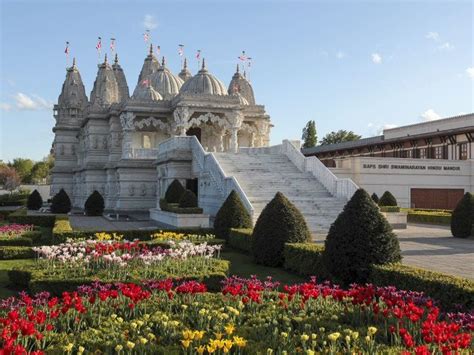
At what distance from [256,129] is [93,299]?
3948 centimetres

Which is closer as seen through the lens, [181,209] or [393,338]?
[393,338]

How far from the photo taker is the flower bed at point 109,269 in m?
11.6

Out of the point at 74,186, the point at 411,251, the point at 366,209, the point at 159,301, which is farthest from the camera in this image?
the point at 74,186

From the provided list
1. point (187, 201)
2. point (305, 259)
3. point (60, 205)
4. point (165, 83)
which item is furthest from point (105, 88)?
point (305, 259)

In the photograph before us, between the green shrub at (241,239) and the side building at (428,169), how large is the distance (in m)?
18.4

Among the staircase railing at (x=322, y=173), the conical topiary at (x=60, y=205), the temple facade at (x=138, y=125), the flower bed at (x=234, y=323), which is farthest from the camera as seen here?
the temple facade at (x=138, y=125)

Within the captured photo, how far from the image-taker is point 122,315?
27.3 ft

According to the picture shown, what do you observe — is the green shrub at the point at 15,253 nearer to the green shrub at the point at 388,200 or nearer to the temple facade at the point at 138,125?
the temple facade at the point at 138,125

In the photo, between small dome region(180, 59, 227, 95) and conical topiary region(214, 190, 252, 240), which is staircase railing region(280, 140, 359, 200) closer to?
conical topiary region(214, 190, 252, 240)

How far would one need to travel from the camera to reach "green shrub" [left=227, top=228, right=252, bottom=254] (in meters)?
18.1

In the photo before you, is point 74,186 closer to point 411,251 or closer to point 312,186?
point 312,186

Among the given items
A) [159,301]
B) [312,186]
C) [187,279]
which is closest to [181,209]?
[312,186]

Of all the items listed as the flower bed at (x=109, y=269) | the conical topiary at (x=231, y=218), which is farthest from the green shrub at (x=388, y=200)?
the flower bed at (x=109, y=269)

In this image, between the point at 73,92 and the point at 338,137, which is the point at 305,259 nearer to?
the point at 73,92
